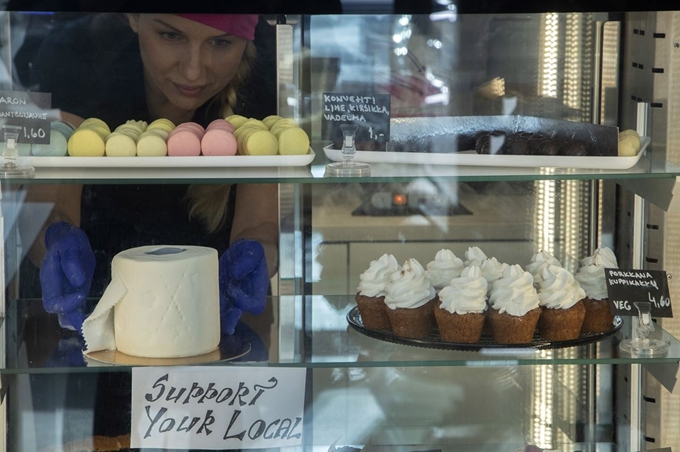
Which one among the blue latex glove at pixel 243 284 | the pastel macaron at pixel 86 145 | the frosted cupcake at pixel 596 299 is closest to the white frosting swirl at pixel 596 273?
the frosted cupcake at pixel 596 299

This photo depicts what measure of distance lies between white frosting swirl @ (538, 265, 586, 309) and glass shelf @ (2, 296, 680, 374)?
2.6 inches

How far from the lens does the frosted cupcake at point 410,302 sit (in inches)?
49.1

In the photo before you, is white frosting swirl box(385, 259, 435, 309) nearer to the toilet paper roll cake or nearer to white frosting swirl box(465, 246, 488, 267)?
white frosting swirl box(465, 246, 488, 267)

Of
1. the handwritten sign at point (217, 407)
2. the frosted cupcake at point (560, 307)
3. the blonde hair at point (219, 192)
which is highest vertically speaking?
the blonde hair at point (219, 192)

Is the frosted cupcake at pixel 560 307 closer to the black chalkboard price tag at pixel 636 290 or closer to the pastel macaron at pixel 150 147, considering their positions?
the black chalkboard price tag at pixel 636 290

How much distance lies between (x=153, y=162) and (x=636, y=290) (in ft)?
2.23

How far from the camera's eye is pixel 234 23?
4.56 feet

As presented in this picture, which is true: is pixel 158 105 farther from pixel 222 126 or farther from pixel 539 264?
pixel 539 264

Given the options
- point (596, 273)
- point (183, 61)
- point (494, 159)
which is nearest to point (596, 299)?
point (596, 273)

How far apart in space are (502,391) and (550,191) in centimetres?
37

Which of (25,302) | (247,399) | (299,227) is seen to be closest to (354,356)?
(247,399)

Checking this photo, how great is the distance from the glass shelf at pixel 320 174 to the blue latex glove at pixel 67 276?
0.12 metres

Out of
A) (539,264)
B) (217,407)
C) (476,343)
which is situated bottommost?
(217,407)

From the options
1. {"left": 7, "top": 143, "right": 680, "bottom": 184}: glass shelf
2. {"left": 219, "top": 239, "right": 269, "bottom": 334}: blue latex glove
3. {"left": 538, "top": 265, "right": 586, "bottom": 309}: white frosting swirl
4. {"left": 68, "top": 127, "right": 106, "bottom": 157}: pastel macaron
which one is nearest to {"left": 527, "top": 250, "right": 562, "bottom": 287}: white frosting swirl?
{"left": 538, "top": 265, "right": 586, "bottom": 309}: white frosting swirl
